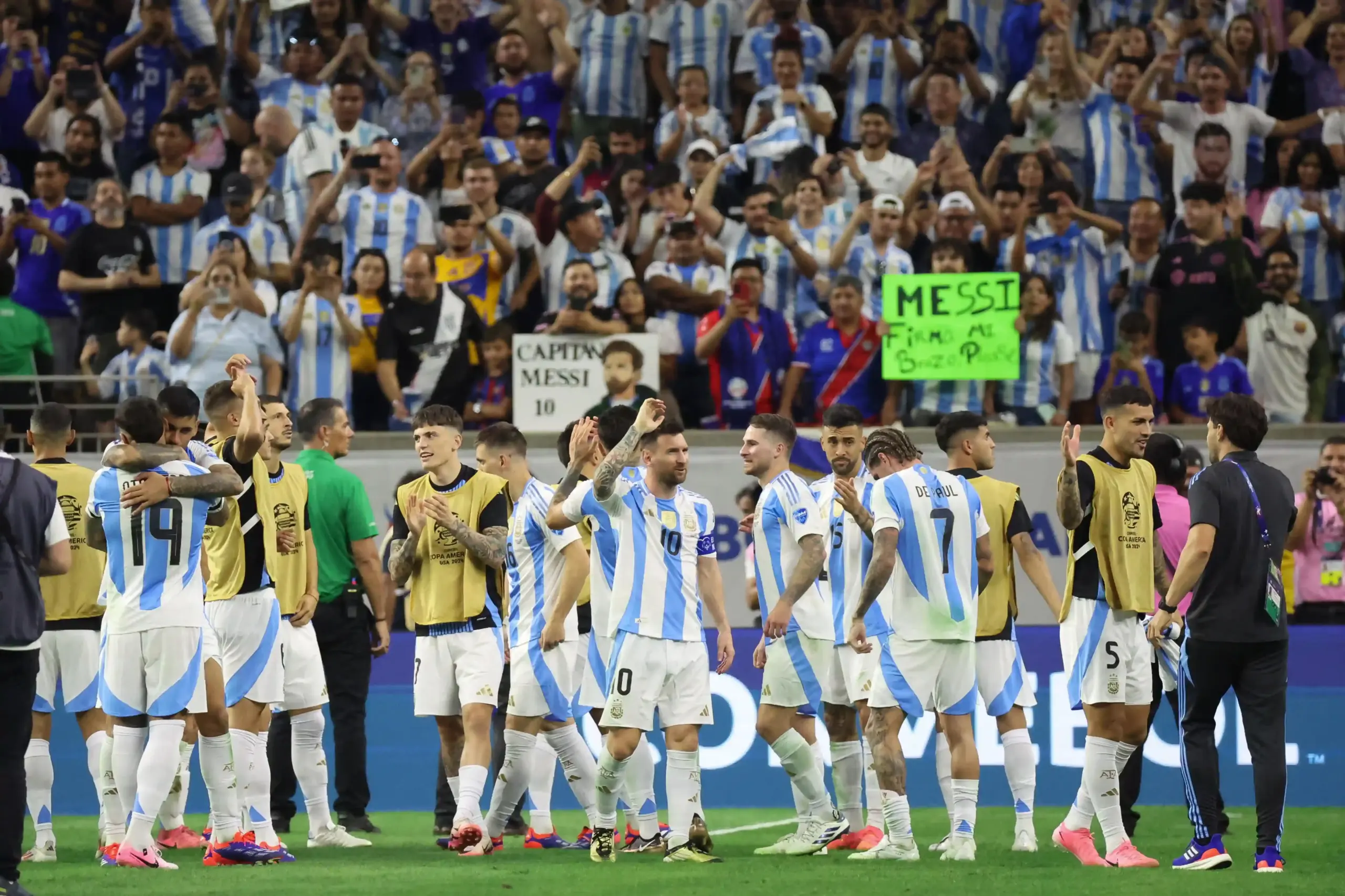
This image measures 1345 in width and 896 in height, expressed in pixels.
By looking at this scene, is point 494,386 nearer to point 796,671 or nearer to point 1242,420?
point 796,671

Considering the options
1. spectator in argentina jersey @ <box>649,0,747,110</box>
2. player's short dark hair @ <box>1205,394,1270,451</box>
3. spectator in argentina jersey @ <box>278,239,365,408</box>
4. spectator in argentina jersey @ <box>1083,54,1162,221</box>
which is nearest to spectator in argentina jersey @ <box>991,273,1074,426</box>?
spectator in argentina jersey @ <box>1083,54,1162,221</box>

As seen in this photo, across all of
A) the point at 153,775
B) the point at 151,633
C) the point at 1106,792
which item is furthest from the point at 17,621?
the point at 1106,792

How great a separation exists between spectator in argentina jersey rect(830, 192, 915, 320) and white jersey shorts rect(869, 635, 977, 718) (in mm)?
7028

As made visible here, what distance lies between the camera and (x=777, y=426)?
1027 centimetres

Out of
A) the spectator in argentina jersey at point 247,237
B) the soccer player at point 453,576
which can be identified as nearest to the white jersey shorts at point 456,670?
the soccer player at point 453,576

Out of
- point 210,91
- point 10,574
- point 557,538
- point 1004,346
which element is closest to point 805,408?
point 1004,346

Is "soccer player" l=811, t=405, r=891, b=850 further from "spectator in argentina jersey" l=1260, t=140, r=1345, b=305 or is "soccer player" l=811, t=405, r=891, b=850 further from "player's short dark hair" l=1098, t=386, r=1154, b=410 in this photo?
"spectator in argentina jersey" l=1260, t=140, r=1345, b=305

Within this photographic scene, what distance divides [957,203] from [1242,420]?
7846 mm

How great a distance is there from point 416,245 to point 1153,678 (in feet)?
27.2

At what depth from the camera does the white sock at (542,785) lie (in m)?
10.7

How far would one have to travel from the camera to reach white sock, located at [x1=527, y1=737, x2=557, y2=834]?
1071cm

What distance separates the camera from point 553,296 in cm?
1681

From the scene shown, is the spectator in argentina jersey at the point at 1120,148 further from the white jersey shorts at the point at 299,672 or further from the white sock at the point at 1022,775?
the white jersey shorts at the point at 299,672

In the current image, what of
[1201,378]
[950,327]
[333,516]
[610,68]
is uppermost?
[610,68]
